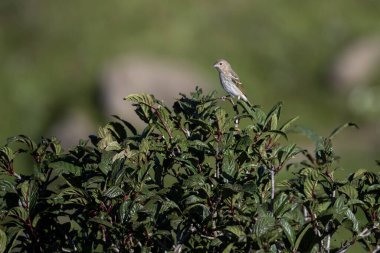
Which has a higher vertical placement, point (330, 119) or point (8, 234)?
point (330, 119)

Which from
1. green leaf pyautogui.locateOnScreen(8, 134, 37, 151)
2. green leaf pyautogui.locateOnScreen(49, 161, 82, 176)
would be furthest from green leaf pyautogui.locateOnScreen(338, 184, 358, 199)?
green leaf pyautogui.locateOnScreen(8, 134, 37, 151)

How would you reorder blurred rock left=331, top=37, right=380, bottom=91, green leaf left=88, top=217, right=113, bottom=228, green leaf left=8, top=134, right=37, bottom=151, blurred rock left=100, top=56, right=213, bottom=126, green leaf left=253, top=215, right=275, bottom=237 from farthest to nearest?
blurred rock left=331, top=37, right=380, bottom=91
blurred rock left=100, top=56, right=213, bottom=126
green leaf left=8, top=134, right=37, bottom=151
green leaf left=88, top=217, right=113, bottom=228
green leaf left=253, top=215, right=275, bottom=237

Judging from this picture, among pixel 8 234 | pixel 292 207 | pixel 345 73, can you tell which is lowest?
pixel 8 234

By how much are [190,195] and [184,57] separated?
17.2 meters

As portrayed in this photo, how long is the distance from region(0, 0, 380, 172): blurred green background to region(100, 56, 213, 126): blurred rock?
0.03m

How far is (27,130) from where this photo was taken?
70.2 feet

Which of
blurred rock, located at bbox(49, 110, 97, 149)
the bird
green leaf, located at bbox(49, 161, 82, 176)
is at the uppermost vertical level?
blurred rock, located at bbox(49, 110, 97, 149)

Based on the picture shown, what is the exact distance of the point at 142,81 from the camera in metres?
21.0

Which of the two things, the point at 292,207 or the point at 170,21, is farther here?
the point at 170,21

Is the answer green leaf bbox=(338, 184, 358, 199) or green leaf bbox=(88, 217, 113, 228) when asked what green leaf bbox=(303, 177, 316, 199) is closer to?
green leaf bbox=(338, 184, 358, 199)

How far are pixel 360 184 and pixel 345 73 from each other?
673 inches

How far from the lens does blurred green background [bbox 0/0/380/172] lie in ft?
69.8

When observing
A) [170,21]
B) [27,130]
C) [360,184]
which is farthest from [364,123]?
[360,184]

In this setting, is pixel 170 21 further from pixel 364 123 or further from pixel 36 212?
pixel 36 212
